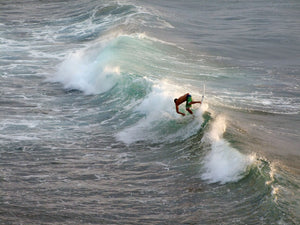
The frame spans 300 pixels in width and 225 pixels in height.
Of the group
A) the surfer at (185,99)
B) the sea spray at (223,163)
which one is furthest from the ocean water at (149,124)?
the surfer at (185,99)

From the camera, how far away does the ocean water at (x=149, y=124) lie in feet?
37.2

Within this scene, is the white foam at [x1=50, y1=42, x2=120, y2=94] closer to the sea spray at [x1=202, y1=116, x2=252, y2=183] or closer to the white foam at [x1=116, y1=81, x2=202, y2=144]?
the white foam at [x1=116, y1=81, x2=202, y2=144]

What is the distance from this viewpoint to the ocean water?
11352 millimetres

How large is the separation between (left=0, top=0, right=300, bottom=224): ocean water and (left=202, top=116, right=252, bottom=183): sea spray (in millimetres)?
38

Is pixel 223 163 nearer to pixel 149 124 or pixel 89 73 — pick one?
pixel 149 124

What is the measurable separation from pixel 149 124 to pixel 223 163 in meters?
4.28

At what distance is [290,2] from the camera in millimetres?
39844

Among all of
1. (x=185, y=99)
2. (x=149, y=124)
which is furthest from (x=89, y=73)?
(x=185, y=99)

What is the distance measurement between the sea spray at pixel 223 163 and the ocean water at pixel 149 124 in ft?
0.13

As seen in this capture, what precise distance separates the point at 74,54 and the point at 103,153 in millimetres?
12006

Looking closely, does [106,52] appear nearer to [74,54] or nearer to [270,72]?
[74,54]

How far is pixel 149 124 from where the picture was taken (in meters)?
16.9

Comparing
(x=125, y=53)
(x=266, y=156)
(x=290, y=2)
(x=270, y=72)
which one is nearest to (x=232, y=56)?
(x=270, y=72)

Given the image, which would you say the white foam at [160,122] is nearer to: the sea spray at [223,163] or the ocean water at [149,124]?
the ocean water at [149,124]
